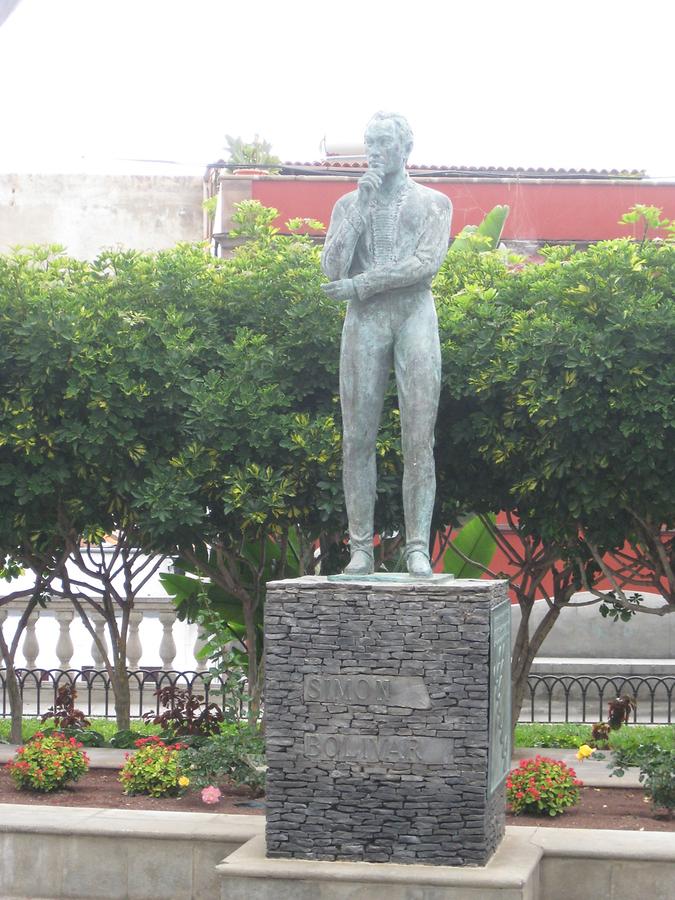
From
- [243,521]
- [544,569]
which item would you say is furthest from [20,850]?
[544,569]

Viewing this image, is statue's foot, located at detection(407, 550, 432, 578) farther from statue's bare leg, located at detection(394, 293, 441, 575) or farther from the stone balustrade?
the stone balustrade

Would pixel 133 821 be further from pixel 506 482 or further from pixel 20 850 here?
pixel 506 482

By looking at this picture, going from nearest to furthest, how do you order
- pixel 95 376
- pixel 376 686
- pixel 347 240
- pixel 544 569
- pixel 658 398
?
pixel 376 686
pixel 347 240
pixel 658 398
pixel 95 376
pixel 544 569

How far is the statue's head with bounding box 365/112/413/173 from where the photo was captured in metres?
7.30

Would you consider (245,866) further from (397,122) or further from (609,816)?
(397,122)

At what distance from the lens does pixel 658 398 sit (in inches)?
366

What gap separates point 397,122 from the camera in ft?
24.1

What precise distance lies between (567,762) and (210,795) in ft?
10.4

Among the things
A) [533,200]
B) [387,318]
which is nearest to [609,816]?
[387,318]

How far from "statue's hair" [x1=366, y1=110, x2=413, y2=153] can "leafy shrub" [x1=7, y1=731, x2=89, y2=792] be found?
15.0 feet

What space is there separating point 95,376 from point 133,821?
359 centimetres

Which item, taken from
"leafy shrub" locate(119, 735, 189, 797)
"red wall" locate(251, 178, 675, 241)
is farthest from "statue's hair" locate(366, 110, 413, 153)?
"red wall" locate(251, 178, 675, 241)

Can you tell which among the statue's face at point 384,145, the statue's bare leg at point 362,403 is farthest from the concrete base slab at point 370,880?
the statue's face at point 384,145

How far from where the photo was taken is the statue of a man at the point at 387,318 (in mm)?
7324
